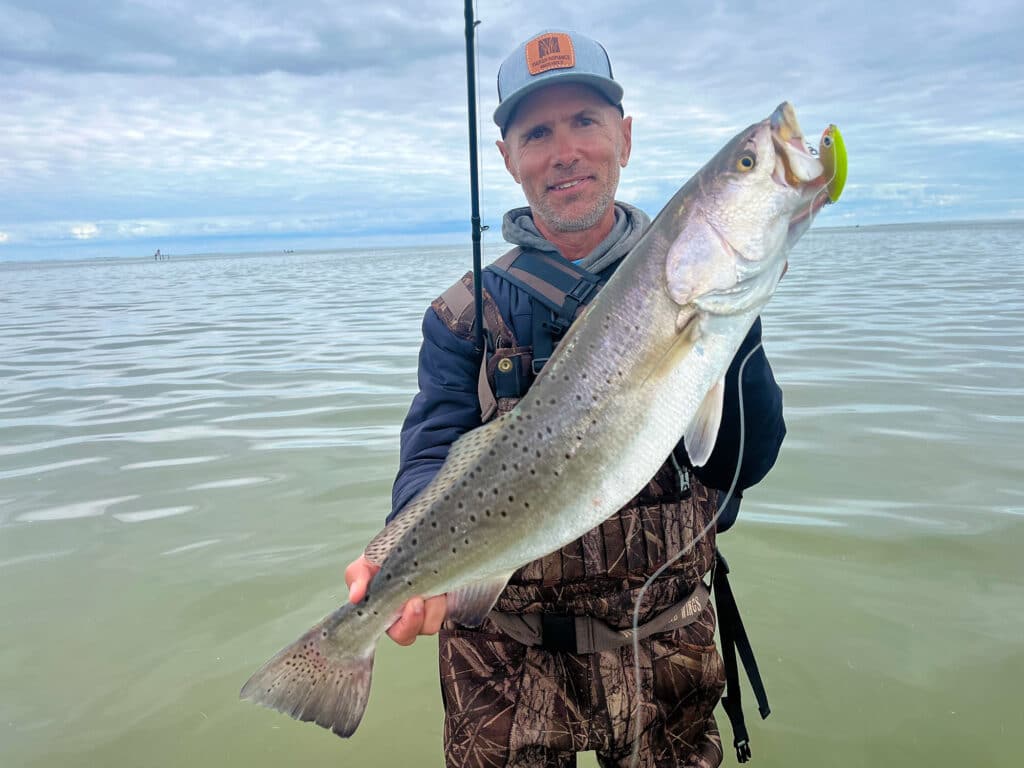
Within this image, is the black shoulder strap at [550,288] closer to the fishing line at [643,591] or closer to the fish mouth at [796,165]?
the fishing line at [643,591]

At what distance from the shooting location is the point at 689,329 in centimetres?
212

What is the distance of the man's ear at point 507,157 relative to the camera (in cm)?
338

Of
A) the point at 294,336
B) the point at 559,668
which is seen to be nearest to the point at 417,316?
the point at 294,336

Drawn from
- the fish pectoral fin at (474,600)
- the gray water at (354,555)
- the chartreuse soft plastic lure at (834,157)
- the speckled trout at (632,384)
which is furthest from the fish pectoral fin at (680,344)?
the gray water at (354,555)

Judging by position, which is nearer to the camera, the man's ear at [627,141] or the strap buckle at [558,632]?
the strap buckle at [558,632]

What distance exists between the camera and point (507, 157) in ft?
11.5

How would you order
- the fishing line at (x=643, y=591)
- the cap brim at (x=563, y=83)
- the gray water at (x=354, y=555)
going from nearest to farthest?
1. the fishing line at (x=643, y=591)
2. the cap brim at (x=563, y=83)
3. the gray water at (x=354, y=555)

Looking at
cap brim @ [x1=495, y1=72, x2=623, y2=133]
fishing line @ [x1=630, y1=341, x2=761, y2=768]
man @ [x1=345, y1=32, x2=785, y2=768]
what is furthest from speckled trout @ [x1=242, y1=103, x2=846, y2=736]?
cap brim @ [x1=495, y1=72, x2=623, y2=133]

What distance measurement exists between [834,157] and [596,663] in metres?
1.93

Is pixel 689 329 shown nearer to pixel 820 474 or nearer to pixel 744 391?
pixel 744 391

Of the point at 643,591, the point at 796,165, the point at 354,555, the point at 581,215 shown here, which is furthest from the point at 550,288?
the point at 354,555

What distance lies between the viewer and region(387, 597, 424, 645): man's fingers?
2420 mm

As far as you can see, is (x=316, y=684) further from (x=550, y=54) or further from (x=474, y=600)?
(x=550, y=54)

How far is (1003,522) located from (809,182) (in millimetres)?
4308
